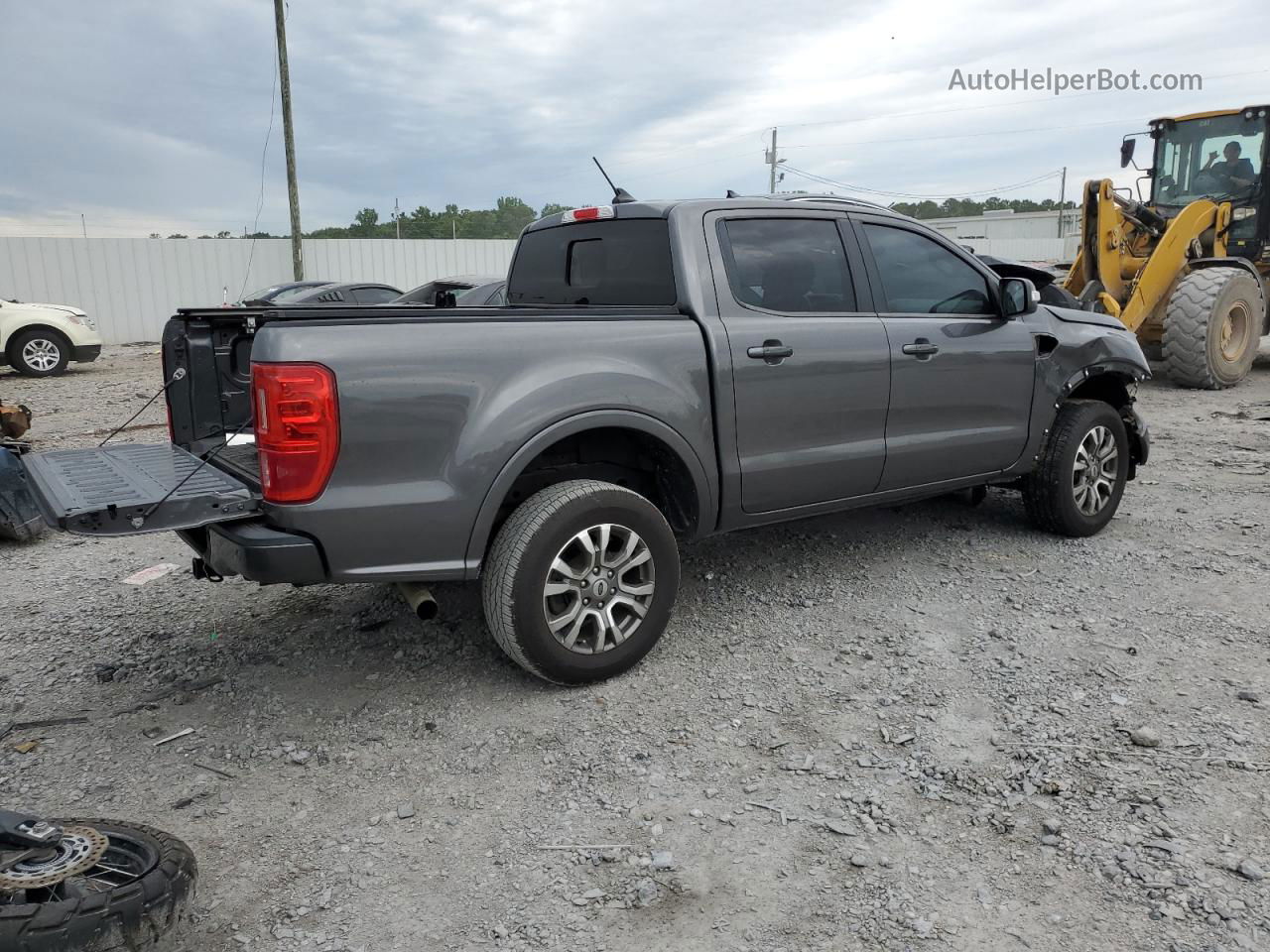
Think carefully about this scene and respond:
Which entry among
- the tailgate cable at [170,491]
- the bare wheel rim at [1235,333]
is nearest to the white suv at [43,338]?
the tailgate cable at [170,491]

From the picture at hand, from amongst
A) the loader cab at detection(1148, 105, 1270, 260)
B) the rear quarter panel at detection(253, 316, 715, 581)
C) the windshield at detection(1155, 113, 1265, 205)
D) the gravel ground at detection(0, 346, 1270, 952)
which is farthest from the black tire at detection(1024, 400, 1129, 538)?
the windshield at detection(1155, 113, 1265, 205)

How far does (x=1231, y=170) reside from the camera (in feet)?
37.8

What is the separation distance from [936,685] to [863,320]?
5.52ft

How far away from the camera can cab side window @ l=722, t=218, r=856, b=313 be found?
4.13 meters

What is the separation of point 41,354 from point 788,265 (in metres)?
13.7

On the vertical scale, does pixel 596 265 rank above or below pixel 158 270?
below

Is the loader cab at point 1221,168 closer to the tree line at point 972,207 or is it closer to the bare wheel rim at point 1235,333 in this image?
the bare wheel rim at point 1235,333

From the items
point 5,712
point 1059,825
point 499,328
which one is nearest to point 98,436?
point 5,712

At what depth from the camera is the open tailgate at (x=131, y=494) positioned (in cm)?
287

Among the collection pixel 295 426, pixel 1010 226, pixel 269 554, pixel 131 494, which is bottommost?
pixel 269 554

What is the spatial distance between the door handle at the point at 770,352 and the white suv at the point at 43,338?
13.7 m

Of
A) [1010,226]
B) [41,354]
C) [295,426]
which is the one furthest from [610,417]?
[1010,226]

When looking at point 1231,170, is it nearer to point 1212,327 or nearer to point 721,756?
point 1212,327

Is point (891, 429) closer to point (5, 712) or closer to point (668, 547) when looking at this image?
point (668, 547)
